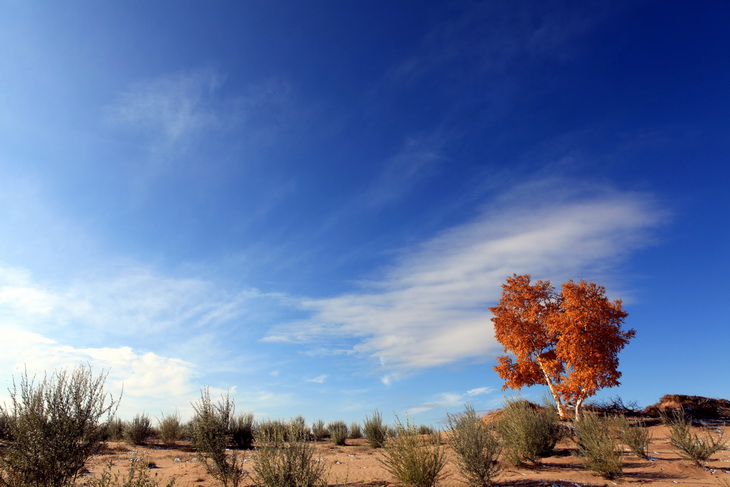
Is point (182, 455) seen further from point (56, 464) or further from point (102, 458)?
point (56, 464)

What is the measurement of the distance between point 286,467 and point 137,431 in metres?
14.7

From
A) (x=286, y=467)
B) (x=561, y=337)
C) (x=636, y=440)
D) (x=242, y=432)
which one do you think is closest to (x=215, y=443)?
(x=286, y=467)

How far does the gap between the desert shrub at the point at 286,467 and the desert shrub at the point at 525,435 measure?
6581 millimetres

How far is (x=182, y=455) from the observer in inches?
630

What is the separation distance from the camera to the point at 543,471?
37.0 feet

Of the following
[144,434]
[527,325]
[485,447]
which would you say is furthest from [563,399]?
[144,434]

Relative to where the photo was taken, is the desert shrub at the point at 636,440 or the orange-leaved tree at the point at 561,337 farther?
the orange-leaved tree at the point at 561,337

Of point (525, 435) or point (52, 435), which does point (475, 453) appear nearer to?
point (525, 435)

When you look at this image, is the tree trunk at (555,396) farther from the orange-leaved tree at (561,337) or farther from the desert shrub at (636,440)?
the desert shrub at (636,440)

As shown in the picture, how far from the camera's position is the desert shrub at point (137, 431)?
61.8 ft

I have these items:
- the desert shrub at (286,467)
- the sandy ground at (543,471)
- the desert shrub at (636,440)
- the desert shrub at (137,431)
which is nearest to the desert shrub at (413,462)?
the sandy ground at (543,471)

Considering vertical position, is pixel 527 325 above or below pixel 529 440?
above

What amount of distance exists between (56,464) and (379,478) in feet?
23.3

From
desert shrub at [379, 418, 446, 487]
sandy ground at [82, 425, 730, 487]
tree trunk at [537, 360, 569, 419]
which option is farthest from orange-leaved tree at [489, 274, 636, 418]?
desert shrub at [379, 418, 446, 487]
